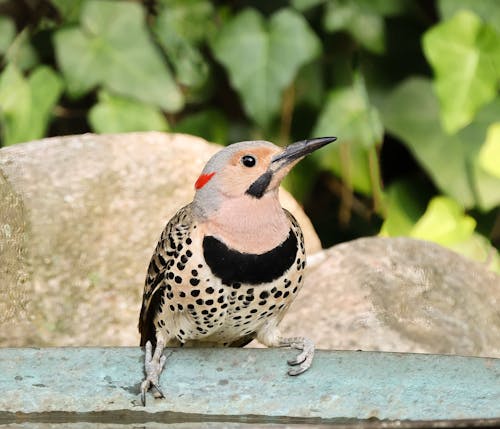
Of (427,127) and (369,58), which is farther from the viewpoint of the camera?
(369,58)

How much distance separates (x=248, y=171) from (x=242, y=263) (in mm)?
259

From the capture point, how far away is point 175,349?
8.93 feet

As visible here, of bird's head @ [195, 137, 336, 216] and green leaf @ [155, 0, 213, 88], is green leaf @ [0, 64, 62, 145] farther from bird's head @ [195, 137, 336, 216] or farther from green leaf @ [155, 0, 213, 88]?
bird's head @ [195, 137, 336, 216]

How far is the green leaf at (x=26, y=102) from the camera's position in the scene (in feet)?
15.3

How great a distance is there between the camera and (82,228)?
3771 mm

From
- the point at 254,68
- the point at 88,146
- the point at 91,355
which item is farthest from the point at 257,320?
the point at 254,68

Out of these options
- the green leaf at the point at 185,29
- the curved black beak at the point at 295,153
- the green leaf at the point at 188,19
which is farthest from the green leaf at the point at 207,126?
the curved black beak at the point at 295,153

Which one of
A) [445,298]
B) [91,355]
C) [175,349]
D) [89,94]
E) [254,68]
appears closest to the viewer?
[91,355]

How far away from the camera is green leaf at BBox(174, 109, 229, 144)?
17.4 feet

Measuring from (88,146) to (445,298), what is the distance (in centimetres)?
143

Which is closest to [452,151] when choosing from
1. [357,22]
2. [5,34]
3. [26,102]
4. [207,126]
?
[357,22]

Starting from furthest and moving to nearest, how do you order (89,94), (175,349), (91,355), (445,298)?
(89,94) < (445,298) < (175,349) < (91,355)

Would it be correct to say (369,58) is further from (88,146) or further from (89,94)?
(88,146)

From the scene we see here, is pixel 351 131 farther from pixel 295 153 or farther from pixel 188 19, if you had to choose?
pixel 295 153
